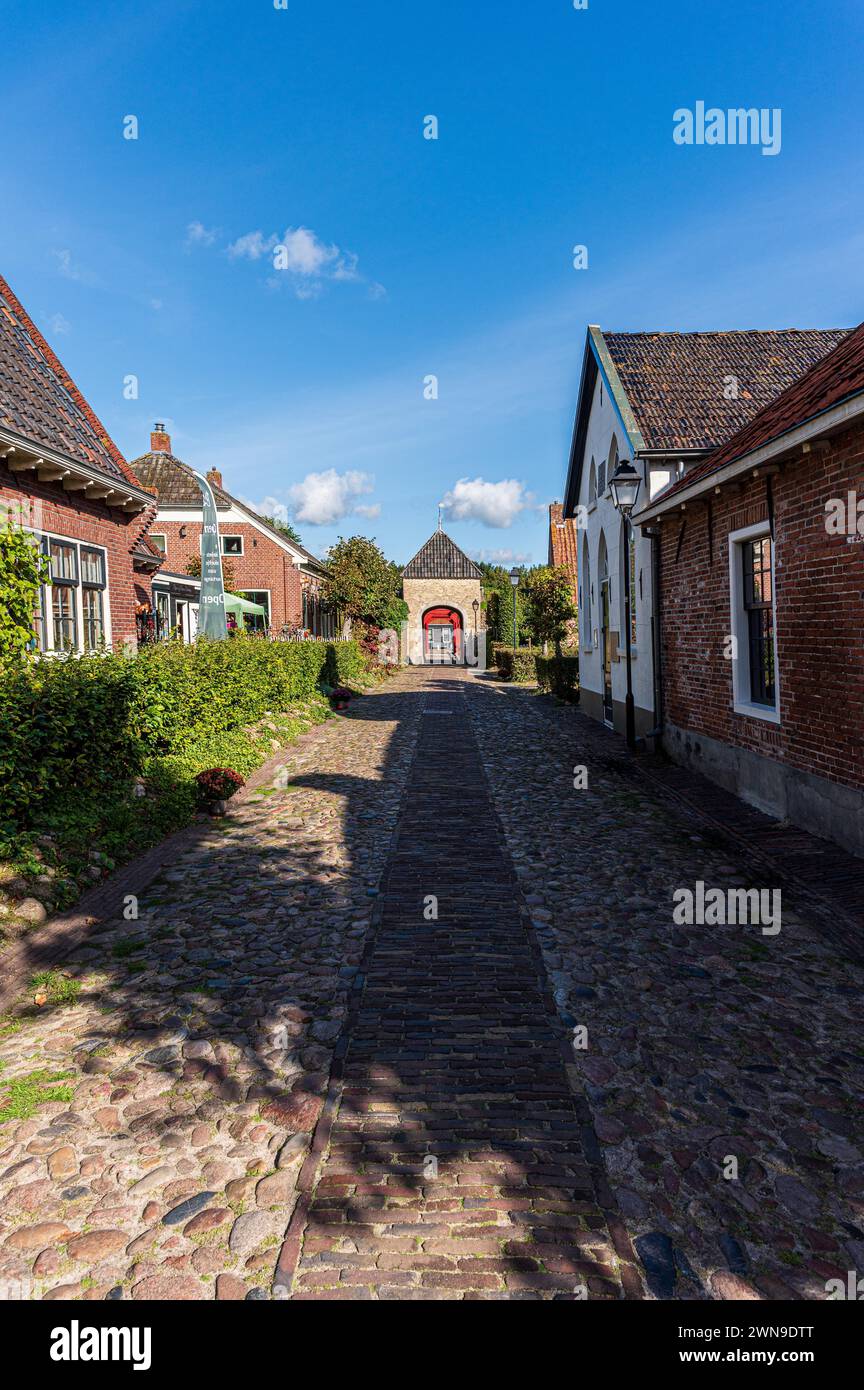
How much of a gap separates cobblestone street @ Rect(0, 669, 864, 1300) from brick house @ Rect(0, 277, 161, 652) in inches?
239

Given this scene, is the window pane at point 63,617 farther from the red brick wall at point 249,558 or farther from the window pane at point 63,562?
the red brick wall at point 249,558

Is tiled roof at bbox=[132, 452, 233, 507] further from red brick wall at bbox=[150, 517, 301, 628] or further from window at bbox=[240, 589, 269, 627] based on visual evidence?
window at bbox=[240, 589, 269, 627]

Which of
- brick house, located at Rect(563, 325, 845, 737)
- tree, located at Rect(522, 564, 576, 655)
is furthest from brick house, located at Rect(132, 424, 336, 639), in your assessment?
brick house, located at Rect(563, 325, 845, 737)

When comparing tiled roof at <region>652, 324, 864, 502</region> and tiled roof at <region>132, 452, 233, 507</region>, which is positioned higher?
tiled roof at <region>132, 452, 233, 507</region>

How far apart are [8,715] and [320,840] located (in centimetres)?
319

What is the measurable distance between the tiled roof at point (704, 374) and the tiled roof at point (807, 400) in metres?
3.17

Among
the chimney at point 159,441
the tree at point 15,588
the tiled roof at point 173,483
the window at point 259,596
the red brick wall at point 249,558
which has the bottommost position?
the tree at point 15,588

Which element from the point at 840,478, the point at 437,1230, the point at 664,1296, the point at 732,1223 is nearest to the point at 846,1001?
the point at 732,1223

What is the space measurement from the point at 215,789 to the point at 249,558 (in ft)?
89.1

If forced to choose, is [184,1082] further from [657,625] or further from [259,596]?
[259,596]

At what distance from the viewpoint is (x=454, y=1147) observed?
10.4ft

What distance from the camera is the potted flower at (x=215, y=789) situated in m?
9.14

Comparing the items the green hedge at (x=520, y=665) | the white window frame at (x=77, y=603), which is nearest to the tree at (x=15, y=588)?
the white window frame at (x=77, y=603)

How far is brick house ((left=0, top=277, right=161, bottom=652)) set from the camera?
33.1ft
